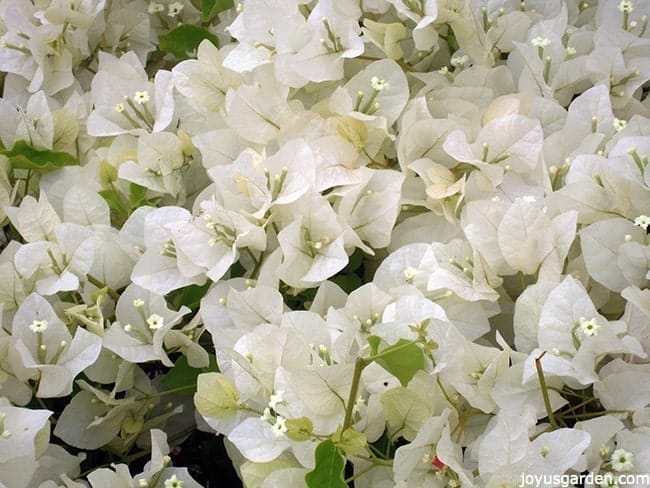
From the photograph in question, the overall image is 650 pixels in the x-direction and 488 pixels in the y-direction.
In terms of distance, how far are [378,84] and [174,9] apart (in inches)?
16.3

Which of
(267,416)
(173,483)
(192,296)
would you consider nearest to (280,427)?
(267,416)

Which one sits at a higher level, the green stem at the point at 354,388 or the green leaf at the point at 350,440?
the green stem at the point at 354,388

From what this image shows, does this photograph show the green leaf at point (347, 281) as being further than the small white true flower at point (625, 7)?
No

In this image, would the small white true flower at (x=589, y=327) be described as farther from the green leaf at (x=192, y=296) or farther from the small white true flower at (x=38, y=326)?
the small white true flower at (x=38, y=326)

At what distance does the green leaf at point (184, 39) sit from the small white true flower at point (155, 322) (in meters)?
0.43

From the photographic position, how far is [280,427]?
720 millimetres

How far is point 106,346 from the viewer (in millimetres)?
841

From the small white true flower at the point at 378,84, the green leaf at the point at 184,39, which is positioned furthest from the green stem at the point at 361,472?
the green leaf at the point at 184,39

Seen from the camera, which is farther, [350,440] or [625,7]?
[625,7]

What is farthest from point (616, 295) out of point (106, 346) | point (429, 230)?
point (106, 346)

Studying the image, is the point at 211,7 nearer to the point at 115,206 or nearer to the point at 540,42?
the point at 115,206

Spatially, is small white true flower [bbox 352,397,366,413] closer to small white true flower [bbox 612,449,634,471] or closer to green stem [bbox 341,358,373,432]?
green stem [bbox 341,358,373,432]

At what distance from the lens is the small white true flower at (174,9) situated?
1.24 metres

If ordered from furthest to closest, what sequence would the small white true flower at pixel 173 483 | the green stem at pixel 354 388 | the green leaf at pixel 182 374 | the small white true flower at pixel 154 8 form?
the small white true flower at pixel 154 8, the green leaf at pixel 182 374, the small white true flower at pixel 173 483, the green stem at pixel 354 388
